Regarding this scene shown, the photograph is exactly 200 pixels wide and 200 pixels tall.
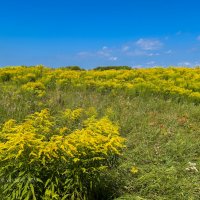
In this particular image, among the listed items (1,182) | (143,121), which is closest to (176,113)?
(143,121)

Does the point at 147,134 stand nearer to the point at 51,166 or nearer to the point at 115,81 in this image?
the point at 51,166

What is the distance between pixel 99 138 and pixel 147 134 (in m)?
3.28

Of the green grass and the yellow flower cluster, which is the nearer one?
the green grass

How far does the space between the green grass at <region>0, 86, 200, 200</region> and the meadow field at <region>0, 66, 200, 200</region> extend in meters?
0.02

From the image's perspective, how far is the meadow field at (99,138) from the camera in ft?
15.1

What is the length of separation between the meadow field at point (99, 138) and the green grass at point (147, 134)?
0.02 m

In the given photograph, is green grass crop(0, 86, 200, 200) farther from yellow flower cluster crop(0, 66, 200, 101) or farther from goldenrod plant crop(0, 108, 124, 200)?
goldenrod plant crop(0, 108, 124, 200)

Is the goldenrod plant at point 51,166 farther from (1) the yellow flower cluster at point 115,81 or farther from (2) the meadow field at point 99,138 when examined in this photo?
(1) the yellow flower cluster at point 115,81

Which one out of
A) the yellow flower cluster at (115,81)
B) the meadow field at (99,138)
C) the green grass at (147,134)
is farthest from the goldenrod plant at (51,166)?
the yellow flower cluster at (115,81)

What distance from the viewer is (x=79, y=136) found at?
16.2 ft

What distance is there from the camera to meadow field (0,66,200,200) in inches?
181

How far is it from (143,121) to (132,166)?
267cm

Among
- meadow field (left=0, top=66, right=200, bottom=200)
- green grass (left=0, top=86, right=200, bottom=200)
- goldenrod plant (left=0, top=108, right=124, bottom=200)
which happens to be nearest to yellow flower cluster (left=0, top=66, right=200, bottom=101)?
meadow field (left=0, top=66, right=200, bottom=200)

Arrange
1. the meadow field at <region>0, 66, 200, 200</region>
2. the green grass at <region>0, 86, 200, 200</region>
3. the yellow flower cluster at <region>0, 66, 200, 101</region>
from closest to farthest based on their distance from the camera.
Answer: the meadow field at <region>0, 66, 200, 200</region> → the green grass at <region>0, 86, 200, 200</region> → the yellow flower cluster at <region>0, 66, 200, 101</region>
